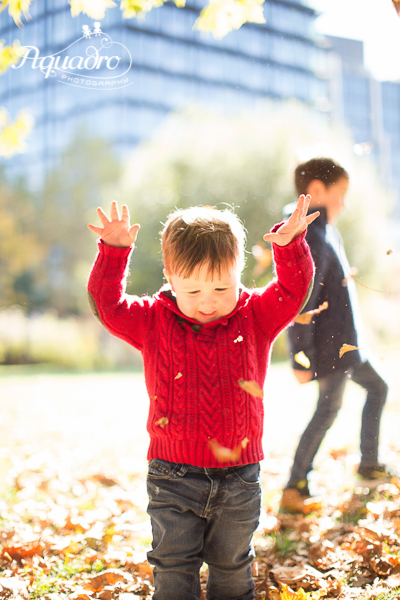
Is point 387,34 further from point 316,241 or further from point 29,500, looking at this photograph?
point 29,500

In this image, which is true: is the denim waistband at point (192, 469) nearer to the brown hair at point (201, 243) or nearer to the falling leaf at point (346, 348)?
the brown hair at point (201, 243)

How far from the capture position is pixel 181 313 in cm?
159

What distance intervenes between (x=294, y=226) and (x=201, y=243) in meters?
0.30

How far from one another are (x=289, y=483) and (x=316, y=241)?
3.90ft

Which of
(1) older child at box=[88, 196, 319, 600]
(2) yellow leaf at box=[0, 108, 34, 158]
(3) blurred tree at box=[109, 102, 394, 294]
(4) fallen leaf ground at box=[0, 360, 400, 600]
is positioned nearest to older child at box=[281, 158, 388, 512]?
(3) blurred tree at box=[109, 102, 394, 294]

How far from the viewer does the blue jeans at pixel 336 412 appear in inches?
89.0

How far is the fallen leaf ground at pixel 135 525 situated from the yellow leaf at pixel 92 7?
1996 millimetres

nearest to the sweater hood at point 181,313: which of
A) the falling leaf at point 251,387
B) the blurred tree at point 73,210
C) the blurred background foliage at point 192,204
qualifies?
the falling leaf at point 251,387

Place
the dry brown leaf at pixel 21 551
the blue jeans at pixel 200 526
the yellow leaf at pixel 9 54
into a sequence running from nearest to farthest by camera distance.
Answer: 1. the blue jeans at pixel 200 526
2. the dry brown leaf at pixel 21 551
3. the yellow leaf at pixel 9 54

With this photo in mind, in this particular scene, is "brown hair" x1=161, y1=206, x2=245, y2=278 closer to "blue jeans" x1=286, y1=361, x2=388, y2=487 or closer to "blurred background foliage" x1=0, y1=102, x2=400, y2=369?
"blurred background foliage" x1=0, y1=102, x2=400, y2=369

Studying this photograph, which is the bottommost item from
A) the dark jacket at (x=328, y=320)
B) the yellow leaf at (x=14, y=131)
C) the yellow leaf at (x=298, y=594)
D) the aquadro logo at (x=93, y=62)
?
the yellow leaf at (x=298, y=594)

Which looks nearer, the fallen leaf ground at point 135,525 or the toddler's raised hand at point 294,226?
the toddler's raised hand at point 294,226

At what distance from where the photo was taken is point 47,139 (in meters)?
21.2

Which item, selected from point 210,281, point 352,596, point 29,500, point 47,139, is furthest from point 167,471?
point 47,139
